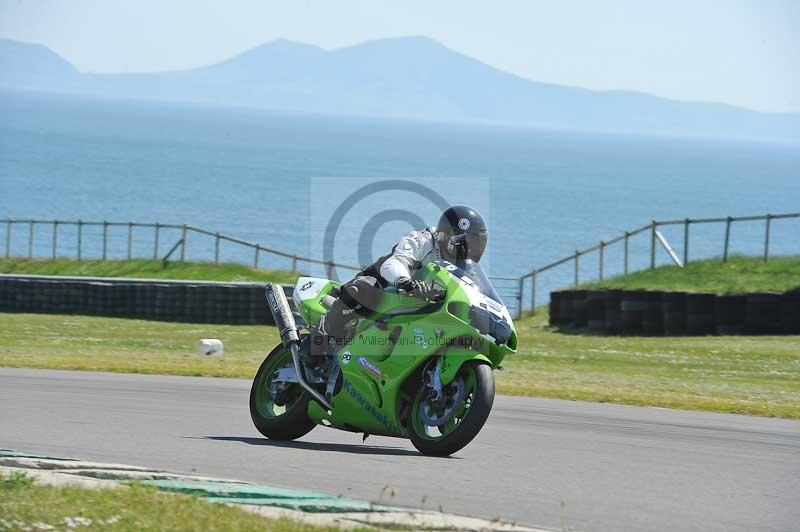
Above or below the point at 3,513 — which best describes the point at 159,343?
below

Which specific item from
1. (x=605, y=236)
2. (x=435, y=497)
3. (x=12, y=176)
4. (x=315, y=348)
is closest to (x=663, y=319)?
(x=315, y=348)

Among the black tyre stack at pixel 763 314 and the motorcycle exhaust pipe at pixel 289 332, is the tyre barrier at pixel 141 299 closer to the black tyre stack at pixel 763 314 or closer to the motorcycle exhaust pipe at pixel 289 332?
the black tyre stack at pixel 763 314

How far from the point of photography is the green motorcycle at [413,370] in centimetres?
815

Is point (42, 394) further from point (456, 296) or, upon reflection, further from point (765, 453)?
point (765, 453)

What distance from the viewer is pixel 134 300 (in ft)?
86.5

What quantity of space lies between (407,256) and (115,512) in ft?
10.8

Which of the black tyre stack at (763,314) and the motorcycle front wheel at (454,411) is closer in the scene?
the motorcycle front wheel at (454,411)

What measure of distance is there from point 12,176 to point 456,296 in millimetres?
125883

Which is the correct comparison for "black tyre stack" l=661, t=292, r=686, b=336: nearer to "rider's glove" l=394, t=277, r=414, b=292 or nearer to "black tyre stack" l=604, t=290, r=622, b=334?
"black tyre stack" l=604, t=290, r=622, b=334

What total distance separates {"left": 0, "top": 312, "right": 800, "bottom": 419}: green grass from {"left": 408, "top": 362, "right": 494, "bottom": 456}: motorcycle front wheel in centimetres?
528

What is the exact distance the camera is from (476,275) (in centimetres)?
854

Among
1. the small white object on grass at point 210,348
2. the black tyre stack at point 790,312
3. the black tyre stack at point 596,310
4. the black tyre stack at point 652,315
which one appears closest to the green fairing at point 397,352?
the small white object on grass at point 210,348

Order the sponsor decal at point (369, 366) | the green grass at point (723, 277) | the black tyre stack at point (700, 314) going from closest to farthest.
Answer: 1. the sponsor decal at point (369, 366)
2. the black tyre stack at point (700, 314)
3. the green grass at point (723, 277)

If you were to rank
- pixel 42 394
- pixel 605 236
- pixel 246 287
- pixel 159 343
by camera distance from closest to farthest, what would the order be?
pixel 42 394 → pixel 159 343 → pixel 246 287 → pixel 605 236
